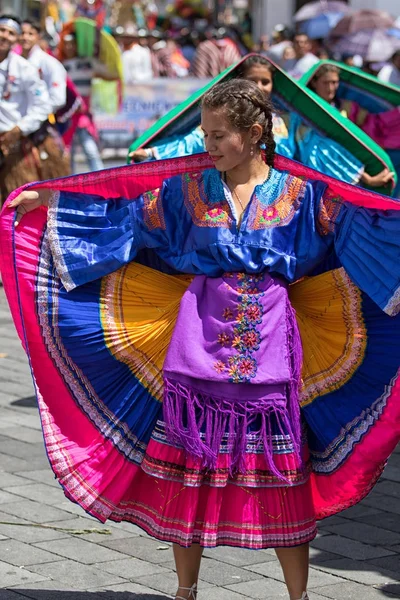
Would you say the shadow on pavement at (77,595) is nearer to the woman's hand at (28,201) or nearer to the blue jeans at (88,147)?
the woman's hand at (28,201)

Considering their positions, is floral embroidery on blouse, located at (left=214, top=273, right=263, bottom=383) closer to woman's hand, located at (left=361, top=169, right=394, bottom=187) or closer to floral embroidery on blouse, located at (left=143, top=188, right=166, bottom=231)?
floral embroidery on blouse, located at (left=143, top=188, right=166, bottom=231)

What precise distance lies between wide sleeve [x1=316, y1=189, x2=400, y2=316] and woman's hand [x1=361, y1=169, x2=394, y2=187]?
2.67m

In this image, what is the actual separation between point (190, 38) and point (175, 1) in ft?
31.7

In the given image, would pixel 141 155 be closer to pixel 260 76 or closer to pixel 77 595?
pixel 260 76

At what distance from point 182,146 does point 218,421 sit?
8.31ft

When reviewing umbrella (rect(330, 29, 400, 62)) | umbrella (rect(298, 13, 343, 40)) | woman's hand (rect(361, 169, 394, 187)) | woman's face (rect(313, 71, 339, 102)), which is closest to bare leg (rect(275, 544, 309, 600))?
woman's hand (rect(361, 169, 394, 187))

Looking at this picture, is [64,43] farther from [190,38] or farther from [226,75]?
[190,38]

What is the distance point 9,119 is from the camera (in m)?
9.44

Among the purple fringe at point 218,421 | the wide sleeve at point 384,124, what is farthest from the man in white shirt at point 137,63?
the purple fringe at point 218,421

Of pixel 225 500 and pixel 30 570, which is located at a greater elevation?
pixel 225 500

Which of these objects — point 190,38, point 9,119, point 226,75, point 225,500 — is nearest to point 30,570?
point 225,500

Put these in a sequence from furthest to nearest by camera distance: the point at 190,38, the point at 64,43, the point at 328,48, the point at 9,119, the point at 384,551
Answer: the point at 190,38 < the point at 328,48 < the point at 64,43 < the point at 9,119 < the point at 384,551

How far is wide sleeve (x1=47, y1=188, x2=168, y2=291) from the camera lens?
12.4 ft

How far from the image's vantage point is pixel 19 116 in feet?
31.1
